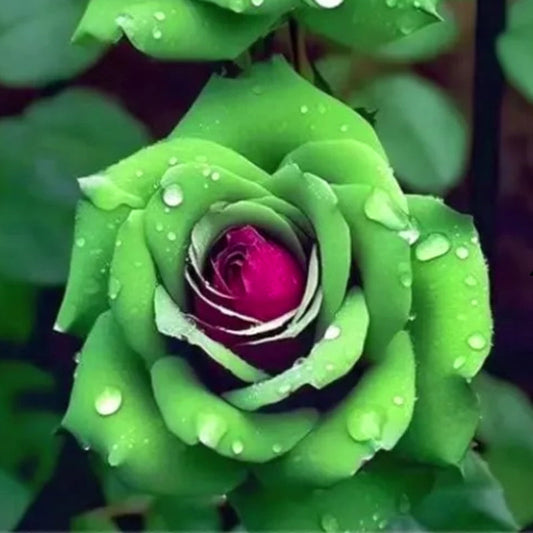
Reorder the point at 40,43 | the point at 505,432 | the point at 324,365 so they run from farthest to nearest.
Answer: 1. the point at 505,432
2. the point at 40,43
3. the point at 324,365

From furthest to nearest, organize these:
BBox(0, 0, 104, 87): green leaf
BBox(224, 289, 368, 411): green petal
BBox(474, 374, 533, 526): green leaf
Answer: BBox(474, 374, 533, 526): green leaf
BBox(0, 0, 104, 87): green leaf
BBox(224, 289, 368, 411): green petal

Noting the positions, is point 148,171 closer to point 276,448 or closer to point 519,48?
point 276,448

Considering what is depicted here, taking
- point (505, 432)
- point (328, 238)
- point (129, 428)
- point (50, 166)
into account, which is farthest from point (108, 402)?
point (505, 432)

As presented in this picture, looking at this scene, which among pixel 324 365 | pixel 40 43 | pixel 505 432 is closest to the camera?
pixel 324 365

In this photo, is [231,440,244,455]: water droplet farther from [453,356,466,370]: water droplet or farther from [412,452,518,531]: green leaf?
[412,452,518,531]: green leaf

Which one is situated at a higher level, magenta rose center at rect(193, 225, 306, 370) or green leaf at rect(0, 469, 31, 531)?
magenta rose center at rect(193, 225, 306, 370)

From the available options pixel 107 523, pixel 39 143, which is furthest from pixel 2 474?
pixel 39 143

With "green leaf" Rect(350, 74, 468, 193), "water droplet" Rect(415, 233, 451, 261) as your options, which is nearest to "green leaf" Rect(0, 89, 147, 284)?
"green leaf" Rect(350, 74, 468, 193)
